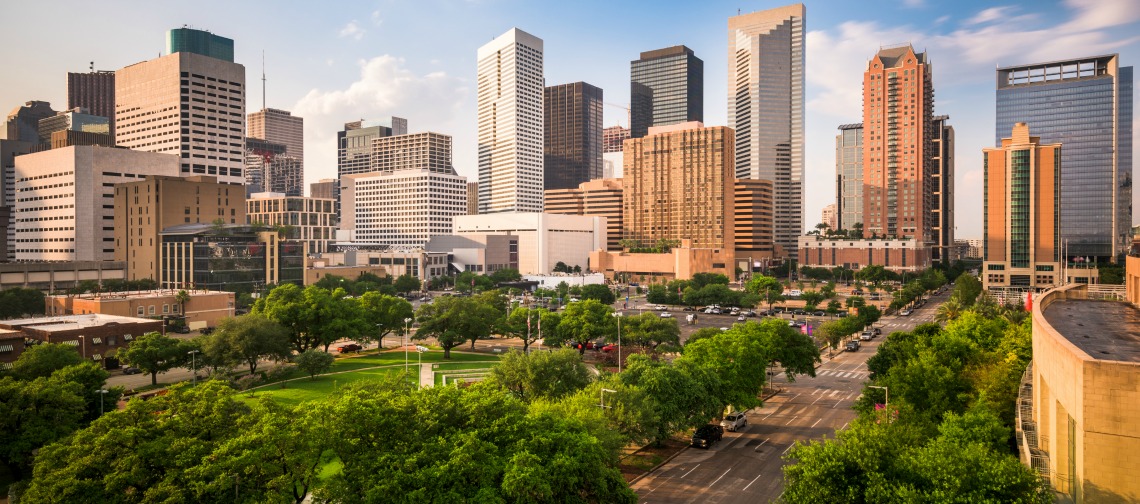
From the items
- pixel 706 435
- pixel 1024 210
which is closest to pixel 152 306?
pixel 706 435

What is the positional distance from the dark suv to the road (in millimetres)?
545

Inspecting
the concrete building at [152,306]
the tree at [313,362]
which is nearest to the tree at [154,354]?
the tree at [313,362]

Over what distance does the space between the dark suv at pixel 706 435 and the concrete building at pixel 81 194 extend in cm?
16882

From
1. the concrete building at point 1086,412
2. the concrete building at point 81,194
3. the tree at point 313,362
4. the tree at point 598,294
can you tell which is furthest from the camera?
the concrete building at point 81,194

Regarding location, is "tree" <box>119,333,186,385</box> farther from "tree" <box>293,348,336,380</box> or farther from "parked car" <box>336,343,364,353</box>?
"parked car" <box>336,343,364,353</box>

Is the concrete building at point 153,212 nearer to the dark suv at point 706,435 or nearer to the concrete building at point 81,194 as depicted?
the concrete building at point 81,194

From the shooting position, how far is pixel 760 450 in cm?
4928

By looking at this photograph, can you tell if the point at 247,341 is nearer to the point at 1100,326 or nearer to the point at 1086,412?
the point at 1086,412

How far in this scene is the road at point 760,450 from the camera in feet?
135

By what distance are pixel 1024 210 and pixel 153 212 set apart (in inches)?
7538

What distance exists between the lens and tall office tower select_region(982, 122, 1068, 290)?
465 feet

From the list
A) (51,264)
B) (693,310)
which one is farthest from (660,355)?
(51,264)

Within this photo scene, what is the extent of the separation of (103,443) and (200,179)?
161m

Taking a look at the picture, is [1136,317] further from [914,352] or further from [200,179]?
[200,179]
